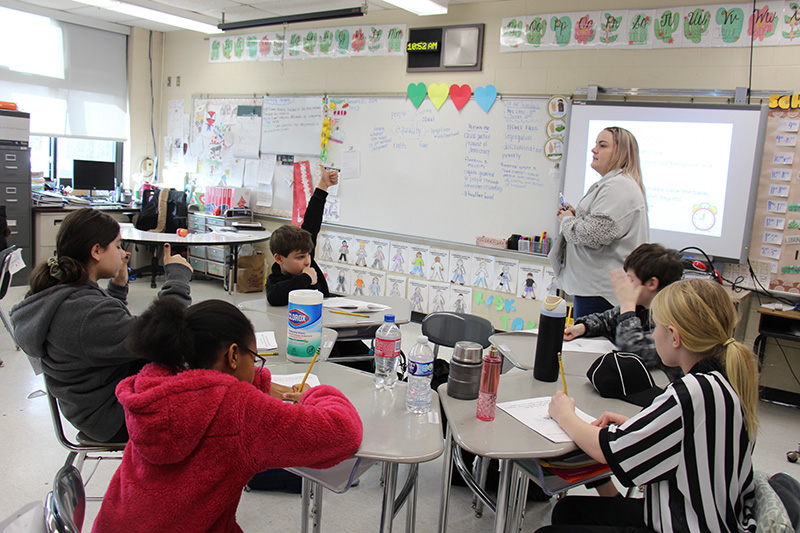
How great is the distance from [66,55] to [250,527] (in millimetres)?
6591

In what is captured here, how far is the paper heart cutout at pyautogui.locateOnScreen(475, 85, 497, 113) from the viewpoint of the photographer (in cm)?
484

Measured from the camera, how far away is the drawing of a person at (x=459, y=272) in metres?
5.18

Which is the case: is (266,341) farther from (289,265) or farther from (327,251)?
(327,251)

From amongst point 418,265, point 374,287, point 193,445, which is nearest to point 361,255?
point 374,287

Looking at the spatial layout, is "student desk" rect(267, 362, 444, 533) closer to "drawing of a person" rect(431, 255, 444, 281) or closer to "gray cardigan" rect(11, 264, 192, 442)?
"gray cardigan" rect(11, 264, 192, 442)

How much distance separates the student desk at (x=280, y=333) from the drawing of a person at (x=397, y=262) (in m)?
2.95

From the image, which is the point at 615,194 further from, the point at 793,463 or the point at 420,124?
the point at 420,124

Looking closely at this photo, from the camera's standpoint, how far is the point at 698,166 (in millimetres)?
3932

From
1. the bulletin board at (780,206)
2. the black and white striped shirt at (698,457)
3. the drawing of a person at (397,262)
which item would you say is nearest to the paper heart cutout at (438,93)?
the drawing of a person at (397,262)

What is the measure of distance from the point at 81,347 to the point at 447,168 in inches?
150

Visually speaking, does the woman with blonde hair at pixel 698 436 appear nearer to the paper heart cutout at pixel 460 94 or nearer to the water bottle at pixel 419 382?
the water bottle at pixel 419 382

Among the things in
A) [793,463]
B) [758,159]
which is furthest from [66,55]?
[793,463]

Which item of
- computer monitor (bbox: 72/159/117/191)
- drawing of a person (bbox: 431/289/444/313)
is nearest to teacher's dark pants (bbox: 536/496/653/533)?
drawing of a person (bbox: 431/289/444/313)

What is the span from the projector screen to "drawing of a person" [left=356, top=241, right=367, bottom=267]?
242 cm
